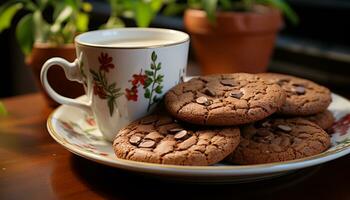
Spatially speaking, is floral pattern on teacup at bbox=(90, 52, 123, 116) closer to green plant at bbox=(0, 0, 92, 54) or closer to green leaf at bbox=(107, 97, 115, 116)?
green leaf at bbox=(107, 97, 115, 116)

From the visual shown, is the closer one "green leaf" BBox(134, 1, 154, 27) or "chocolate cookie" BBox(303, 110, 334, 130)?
"chocolate cookie" BBox(303, 110, 334, 130)

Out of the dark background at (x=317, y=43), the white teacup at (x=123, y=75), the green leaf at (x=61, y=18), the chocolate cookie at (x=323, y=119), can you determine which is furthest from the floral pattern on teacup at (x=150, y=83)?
the dark background at (x=317, y=43)

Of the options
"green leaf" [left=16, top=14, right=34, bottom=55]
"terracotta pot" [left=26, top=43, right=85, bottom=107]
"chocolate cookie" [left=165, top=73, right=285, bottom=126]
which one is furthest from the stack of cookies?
"green leaf" [left=16, top=14, right=34, bottom=55]

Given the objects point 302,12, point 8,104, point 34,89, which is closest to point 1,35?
point 34,89

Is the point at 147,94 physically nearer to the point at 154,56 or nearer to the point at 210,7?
the point at 154,56

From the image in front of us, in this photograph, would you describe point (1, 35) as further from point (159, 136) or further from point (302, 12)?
point (159, 136)

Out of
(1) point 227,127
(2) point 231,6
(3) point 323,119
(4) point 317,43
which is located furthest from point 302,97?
(4) point 317,43
